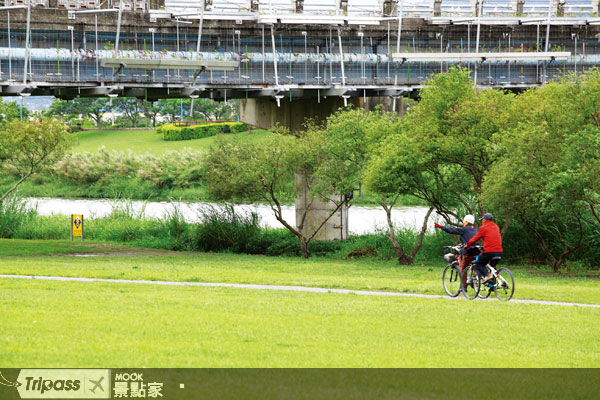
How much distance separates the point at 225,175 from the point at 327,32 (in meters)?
14.1

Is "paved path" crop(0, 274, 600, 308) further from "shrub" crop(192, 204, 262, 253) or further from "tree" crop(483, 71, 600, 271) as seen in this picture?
"shrub" crop(192, 204, 262, 253)

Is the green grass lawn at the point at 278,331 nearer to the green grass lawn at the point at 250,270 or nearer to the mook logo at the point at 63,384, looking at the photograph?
the mook logo at the point at 63,384

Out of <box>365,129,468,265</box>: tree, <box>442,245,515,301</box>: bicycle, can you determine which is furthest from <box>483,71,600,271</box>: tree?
<box>442,245,515,301</box>: bicycle

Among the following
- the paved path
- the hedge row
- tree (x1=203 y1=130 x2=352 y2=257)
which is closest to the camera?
the paved path

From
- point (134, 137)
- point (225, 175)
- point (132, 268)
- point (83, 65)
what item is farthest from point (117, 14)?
point (134, 137)

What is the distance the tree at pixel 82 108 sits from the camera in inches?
4643

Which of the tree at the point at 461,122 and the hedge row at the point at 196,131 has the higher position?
the tree at the point at 461,122

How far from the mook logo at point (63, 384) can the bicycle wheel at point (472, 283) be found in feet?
36.7

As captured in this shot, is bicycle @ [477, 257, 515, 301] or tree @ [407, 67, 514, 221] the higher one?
tree @ [407, 67, 514, 221]

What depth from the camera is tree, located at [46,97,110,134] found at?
118 meters

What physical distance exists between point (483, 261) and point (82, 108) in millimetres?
107772

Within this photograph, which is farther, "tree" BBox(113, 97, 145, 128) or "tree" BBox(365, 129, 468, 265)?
"tree" BBox(113, 97, 145, 128)

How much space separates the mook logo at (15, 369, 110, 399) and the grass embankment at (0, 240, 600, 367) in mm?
407

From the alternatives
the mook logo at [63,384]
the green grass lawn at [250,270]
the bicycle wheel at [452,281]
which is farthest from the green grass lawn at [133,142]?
the mook logo at [63,384]
